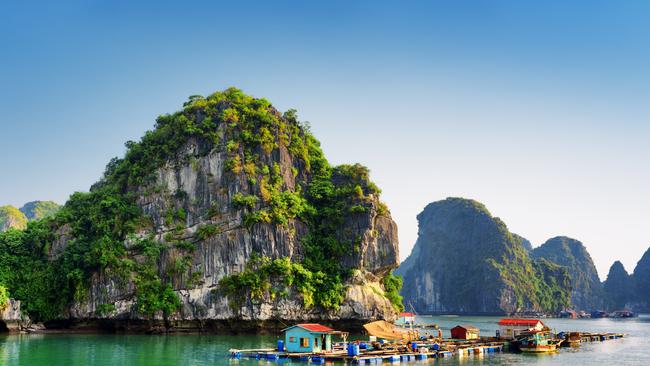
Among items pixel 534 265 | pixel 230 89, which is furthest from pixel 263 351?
pixel 534 265

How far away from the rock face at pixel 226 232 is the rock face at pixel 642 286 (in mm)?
150757

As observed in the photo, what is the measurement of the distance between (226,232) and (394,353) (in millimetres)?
27667

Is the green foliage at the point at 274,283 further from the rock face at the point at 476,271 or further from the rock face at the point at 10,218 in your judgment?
the rock face at the point at 476,271

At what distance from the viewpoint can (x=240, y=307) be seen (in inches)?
2325

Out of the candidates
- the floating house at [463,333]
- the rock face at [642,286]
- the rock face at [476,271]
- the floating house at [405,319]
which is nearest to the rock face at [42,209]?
the floating house at [405,319]

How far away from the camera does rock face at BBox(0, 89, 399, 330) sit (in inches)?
2314

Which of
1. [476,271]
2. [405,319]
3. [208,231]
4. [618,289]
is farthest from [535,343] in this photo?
[618,289]

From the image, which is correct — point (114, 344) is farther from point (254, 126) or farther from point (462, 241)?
point (462, 241)

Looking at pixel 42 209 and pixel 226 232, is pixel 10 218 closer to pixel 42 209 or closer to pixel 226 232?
pixel 42 209

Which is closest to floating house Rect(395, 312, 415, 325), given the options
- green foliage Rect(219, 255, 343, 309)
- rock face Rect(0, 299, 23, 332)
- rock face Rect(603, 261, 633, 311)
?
green foliage Rect(219, 255, 343, 309)

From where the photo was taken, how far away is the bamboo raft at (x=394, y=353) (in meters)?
37.2

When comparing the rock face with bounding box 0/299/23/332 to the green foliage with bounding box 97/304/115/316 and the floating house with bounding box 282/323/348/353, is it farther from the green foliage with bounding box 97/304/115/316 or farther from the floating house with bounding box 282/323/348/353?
the floating house with bounding box 282/323/348/353

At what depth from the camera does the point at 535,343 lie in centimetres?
4591

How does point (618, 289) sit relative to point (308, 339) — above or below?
below
